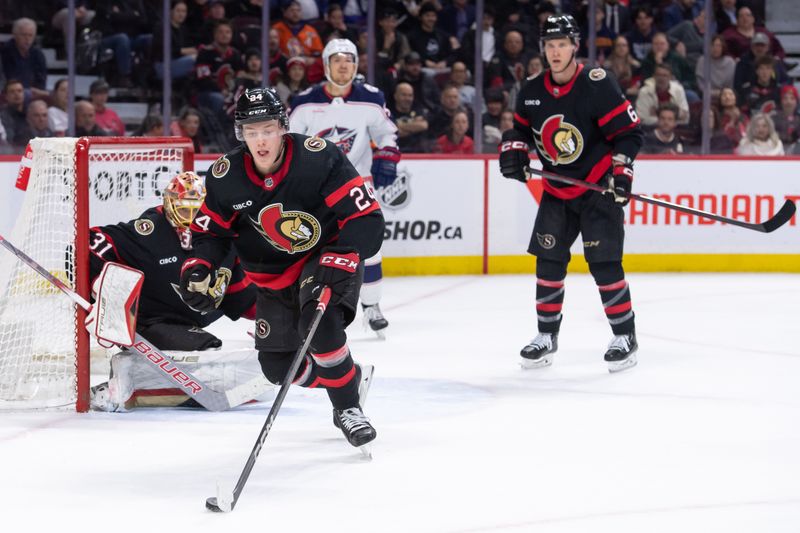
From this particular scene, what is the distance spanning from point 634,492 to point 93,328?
1.70m

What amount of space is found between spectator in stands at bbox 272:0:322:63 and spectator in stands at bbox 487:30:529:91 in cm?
105

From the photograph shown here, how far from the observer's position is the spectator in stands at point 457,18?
7.53 metres

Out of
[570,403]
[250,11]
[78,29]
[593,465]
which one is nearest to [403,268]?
[250,11]

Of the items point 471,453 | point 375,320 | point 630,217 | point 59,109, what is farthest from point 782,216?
point 59,109

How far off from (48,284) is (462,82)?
3.92 metres

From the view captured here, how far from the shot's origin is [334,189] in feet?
10.2

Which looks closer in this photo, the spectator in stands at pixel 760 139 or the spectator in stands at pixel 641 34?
the spectator in stands at pixel 760 139

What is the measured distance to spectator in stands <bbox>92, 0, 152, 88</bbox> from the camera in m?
7.07

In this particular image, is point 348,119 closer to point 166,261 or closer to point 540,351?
point 540,351

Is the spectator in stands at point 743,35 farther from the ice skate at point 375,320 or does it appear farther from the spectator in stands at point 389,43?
the ice skate at point 375,320

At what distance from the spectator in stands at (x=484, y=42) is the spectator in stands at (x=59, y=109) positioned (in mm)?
2318

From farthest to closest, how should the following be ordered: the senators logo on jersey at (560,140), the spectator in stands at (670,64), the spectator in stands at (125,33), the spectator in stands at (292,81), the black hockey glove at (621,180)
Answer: the spectator in stands at (670,64) < the spectator in stands at (292,81) < the spectator in stands at (125,33) < the senators logo on jersey at (560,140) < the black hockey glove at (621,180)

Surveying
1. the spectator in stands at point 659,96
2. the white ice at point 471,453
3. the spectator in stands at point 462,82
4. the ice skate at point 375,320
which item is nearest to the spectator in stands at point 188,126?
the spectator in stands at point 462,82

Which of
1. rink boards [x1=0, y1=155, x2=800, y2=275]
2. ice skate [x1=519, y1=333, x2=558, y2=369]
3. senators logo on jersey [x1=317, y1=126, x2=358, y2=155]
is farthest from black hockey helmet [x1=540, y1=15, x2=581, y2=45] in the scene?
rink boards [x1=0, y1=155, x2=800, y2=275]
